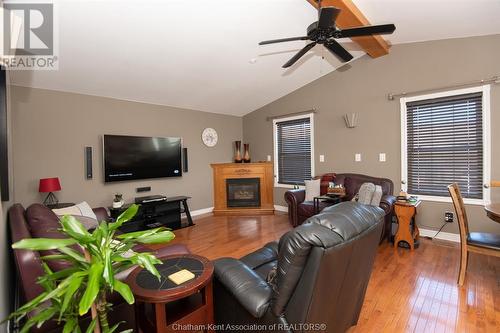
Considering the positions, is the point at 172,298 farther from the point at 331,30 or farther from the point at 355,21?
the point at 355,21

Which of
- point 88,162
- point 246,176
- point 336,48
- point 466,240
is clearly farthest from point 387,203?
point 88,162

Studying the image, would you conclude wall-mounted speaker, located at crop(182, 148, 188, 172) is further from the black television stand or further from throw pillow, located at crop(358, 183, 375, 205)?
throw pillow, located at crop(358, 183, 375, 205)

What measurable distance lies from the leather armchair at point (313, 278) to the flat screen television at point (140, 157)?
10.5ft

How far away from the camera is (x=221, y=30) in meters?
2.85

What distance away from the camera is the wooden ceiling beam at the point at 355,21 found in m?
2.52

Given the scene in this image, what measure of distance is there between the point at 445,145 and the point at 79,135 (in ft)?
18.0

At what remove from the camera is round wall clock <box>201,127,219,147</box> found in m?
5.29

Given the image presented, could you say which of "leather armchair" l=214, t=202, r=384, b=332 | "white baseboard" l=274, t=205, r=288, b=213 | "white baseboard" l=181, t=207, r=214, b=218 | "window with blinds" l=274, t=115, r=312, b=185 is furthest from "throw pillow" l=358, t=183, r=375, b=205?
"white baseboard" l=181, t=207, r=214, b=218

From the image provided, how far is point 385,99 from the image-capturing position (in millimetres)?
3912

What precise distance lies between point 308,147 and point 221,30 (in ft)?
9.52

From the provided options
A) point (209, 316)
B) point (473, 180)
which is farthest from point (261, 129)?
point (209, 316)

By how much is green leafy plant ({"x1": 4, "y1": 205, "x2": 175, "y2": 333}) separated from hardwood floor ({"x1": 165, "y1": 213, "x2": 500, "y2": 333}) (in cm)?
163

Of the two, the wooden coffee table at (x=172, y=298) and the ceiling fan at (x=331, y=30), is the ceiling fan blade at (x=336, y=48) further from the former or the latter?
the wooden coffee table at (x=172, y=298)

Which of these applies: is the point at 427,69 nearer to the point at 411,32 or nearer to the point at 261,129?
the point at 411,32
